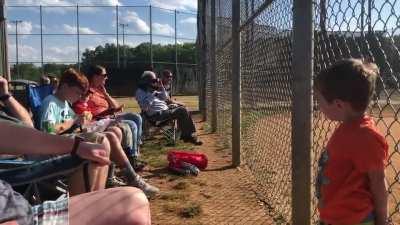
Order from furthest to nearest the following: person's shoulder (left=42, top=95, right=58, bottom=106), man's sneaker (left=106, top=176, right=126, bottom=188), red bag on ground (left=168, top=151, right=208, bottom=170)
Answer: red bag on ground (left=168, top=151, right=208, bottom=170), man's sneaker (left=106, top=176, right=126, bottom=188), person's shoulder (left=42, top=95, right=58, bottom=106)

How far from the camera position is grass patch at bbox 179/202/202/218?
15.6ft

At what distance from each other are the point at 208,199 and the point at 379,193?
10.5ft

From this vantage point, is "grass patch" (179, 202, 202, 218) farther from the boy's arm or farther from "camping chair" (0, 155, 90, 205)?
the boy's arm

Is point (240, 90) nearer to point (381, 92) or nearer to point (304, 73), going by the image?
point (304, 73)

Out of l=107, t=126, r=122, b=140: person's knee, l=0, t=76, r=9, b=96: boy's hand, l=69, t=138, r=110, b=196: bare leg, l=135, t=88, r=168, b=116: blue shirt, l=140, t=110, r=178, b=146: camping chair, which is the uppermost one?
l=0, t=76, r=9, b=96: boy's hand

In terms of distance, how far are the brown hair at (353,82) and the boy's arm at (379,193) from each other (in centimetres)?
25

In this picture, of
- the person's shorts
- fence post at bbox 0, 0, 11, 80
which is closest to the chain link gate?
the person's shorts

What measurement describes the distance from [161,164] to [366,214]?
507 centimetres

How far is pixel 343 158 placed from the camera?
90.2 inches

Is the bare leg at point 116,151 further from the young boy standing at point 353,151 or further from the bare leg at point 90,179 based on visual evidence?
the young boy standing at point 353,151

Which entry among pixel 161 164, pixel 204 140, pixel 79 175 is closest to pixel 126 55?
pixel 204 140

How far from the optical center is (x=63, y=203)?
7.89 feet

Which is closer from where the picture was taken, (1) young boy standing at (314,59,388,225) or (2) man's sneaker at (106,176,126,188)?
(1) young boy standing at (314,59,388,225)

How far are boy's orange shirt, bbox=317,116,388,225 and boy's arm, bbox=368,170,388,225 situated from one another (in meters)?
0.02
